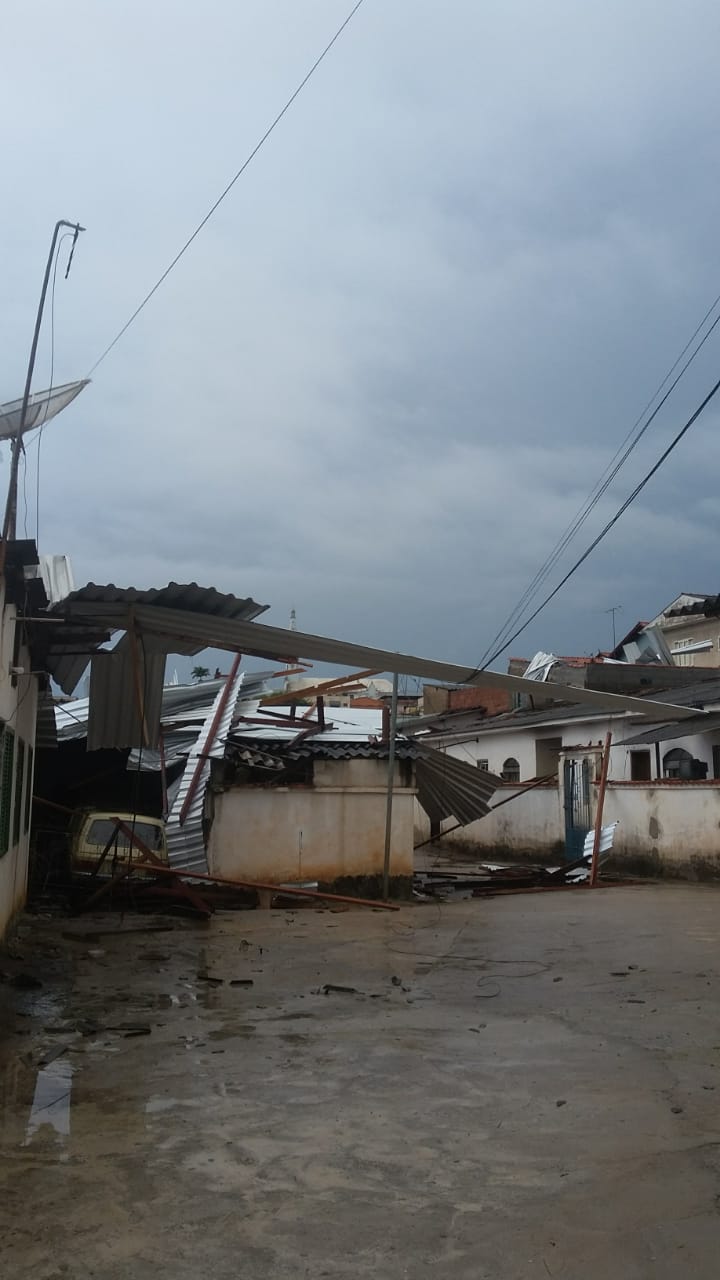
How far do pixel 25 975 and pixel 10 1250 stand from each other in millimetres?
5874

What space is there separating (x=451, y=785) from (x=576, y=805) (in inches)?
234

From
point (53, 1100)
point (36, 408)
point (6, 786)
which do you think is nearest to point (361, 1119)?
point (53, 1100)

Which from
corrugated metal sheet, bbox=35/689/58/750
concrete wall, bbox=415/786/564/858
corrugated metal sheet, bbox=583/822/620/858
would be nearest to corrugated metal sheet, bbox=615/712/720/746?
corrugated metal sheet, bbox=583/822/620/858

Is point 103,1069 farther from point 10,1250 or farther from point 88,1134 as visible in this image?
point 10,1250

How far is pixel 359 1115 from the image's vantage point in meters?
5.45

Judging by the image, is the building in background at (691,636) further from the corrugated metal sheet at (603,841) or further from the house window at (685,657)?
the corrugated metal sheet at (603,841)

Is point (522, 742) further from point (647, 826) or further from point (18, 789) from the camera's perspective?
point (18, 789)

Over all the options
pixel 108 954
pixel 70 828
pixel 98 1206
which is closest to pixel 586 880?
pixel 70 828

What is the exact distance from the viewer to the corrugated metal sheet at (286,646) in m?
8.82

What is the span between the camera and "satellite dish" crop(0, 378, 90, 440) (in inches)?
403

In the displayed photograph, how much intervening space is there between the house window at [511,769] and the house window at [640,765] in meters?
4.84

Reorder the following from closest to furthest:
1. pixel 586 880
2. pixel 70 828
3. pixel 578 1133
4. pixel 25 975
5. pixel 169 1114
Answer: pixel 578 1133
pixel 169 1114
pixel 25 975
pixel 70 828
pixel 586 880

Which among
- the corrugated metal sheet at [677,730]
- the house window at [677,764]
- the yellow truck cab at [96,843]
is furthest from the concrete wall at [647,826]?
the yellow truck cab at [96,843]

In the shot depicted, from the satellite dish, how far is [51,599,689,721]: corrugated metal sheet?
8.50 feet
